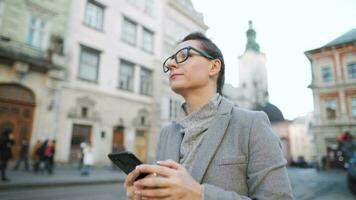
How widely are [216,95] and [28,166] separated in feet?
51.6

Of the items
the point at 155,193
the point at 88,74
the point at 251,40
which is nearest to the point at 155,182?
the point at 155,193

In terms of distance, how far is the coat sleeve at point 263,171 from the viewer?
1.16 m

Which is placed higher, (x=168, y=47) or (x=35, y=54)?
(x=168, y=47)

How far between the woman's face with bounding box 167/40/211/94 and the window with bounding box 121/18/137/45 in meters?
21.5

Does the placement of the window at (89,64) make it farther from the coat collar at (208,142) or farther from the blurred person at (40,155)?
the coat collar at (208,142)

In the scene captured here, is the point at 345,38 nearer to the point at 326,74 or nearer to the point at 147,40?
the point at 326,74

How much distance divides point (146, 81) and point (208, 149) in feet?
75.6

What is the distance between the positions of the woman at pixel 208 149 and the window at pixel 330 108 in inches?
1370

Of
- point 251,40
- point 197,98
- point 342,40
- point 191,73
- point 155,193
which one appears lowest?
point 155,193

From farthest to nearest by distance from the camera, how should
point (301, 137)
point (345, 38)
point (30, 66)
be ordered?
point (301, 137) < point (345, 38) < point (30, 66)

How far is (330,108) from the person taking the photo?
32.3 m

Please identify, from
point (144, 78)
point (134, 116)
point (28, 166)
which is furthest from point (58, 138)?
point (144, 78)

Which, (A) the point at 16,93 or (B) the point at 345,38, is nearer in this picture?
(A) the point at 16,93

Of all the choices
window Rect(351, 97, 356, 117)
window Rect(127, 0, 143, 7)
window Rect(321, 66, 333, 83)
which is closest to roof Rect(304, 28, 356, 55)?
window Rect(321, 66, 333, 83)
